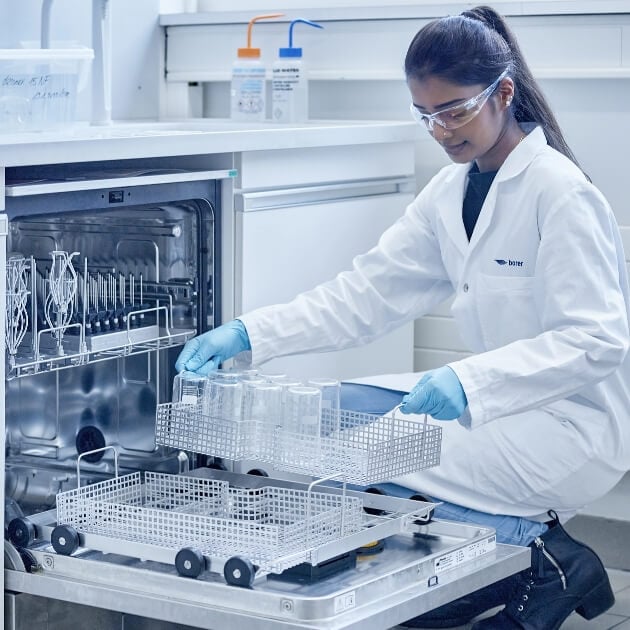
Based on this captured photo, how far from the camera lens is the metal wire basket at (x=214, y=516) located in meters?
1.79

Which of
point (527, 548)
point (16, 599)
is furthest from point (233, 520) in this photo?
point (527, 548)

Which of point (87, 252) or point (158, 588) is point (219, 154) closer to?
point (87, 252)

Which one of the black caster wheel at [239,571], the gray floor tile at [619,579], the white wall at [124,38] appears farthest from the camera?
the white wall at [124,38]

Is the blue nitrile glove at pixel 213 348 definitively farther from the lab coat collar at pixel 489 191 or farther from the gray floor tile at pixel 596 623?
the gray floor tile at pixel 596 623

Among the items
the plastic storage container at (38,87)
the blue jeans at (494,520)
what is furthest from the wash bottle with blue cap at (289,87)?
the blue jeans at (494,520)

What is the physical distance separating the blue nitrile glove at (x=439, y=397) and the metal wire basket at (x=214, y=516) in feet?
0.56

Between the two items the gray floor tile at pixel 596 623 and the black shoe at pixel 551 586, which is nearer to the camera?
the black shoe at pixel 551 586

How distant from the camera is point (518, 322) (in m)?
2.19

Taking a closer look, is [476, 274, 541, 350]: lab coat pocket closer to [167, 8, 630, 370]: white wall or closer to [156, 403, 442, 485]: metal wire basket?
[156, 403, 442, 485]: metal wire basket

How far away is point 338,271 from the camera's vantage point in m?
2.68

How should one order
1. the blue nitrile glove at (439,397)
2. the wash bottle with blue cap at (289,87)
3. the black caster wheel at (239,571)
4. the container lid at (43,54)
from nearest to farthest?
the black caster wheel at (239,571), the blue nitrile glove at (439,397), the container lid at (43,54), the wash bottle with blue cap at (289,87)

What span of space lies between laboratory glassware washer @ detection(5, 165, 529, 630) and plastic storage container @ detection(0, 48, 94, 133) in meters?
0.17

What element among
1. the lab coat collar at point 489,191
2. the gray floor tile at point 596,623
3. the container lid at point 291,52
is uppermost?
the container lid at point 291,52

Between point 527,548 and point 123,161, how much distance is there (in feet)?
3.03
